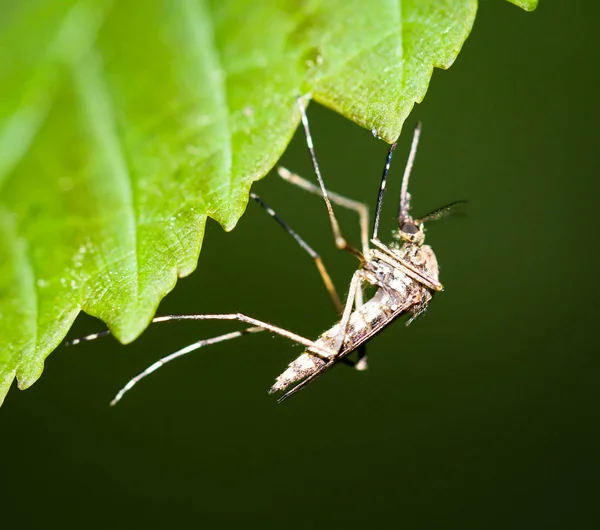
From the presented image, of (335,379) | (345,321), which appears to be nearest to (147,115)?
(345,321)

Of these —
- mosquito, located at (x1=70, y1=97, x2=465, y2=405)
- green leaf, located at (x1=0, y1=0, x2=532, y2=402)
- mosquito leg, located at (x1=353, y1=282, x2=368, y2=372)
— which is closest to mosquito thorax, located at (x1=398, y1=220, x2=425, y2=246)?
mosquito, located at (x1=70, y1=97, x2=465, y2=405)

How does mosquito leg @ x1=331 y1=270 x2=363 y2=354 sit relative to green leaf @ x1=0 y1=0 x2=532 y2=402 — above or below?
below

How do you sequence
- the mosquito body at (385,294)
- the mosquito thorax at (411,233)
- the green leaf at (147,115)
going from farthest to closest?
the mosquito thorax at (411,233), the mosquito body at (385,294), the green leaf at (147,115)

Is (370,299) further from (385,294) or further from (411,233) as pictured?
(411,233)

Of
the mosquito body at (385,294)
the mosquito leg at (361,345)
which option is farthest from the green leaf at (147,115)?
the mosquito leg at (361,345)

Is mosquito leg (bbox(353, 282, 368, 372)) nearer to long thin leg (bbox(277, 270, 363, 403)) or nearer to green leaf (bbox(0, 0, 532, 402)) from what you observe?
long thin leg (bbox(277, 270, 363, 403))

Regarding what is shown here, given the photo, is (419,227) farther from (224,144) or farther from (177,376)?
(177,376)

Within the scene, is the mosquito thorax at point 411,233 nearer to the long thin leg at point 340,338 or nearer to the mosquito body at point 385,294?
the mosquito body at point 385,294

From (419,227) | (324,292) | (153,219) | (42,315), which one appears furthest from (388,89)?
(324,292)
